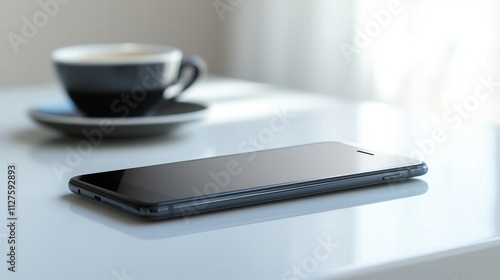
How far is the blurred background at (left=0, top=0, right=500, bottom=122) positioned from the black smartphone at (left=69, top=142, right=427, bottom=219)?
0.97 metres

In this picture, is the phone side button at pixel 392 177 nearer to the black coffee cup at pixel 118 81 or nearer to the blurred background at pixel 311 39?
the black coffee cup at pixel 118 81

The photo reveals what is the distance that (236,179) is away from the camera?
0.69 m

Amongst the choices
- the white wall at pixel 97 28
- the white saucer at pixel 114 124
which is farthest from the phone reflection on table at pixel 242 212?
the white wall at pixel 97 28

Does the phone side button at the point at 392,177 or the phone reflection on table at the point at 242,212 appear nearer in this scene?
the phone reflection on table at the point at 242,212

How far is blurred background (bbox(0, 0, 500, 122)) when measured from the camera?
5.59 ft

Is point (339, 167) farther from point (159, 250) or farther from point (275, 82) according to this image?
point (275, 82)

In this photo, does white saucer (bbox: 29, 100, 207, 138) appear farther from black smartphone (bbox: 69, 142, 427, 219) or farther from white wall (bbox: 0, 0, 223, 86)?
white wall (bbox: 0, 0, 223, 86)

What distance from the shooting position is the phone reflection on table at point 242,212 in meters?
0.61

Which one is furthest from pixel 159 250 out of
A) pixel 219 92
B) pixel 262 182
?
pixel 219 92

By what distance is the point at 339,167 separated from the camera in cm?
74

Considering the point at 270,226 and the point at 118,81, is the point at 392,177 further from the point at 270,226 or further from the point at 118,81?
the point at 118,81

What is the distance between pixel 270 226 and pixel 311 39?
1543 mm

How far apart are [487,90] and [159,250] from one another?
1250mm

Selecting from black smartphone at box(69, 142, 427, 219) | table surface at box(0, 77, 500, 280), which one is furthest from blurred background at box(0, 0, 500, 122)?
black smartphone at box(69, 142, 427, 219)
